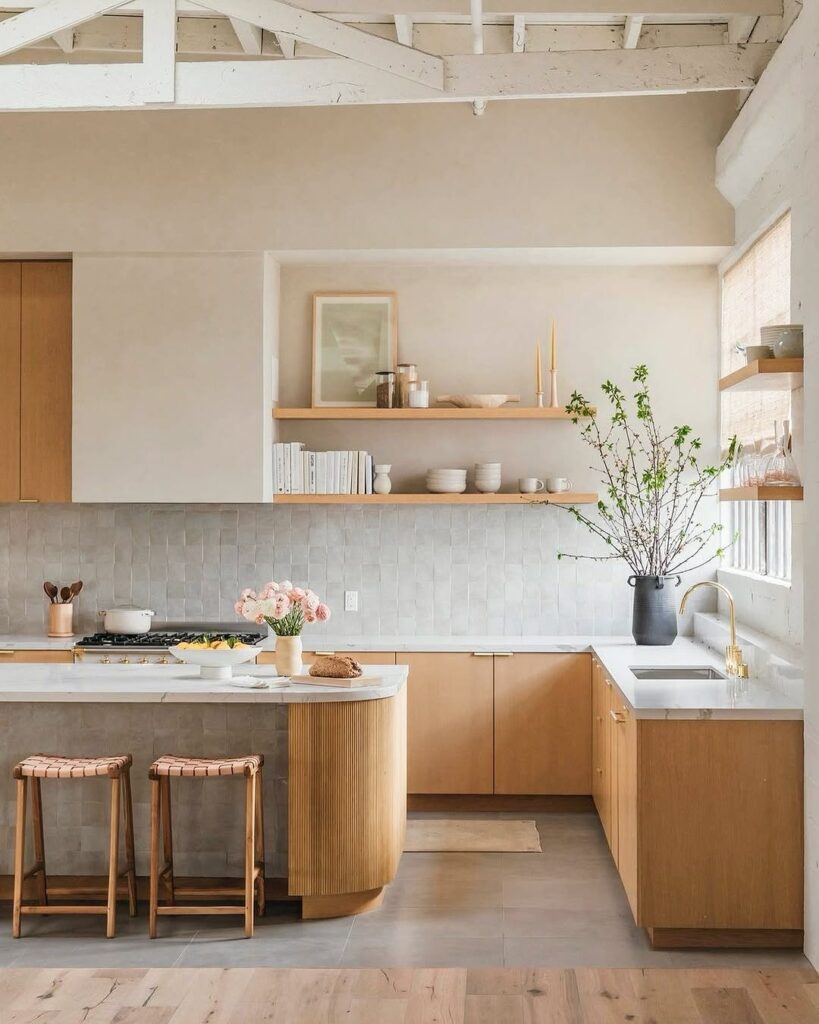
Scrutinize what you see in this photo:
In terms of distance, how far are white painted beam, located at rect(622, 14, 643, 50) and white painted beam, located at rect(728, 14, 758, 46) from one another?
397mm

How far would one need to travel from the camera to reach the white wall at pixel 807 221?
12.0 ft

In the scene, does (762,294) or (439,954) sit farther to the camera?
(762,294)

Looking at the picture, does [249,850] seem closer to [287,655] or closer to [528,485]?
[287,655]

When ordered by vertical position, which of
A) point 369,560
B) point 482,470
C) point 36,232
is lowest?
point 369,560

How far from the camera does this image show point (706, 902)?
3736 millimetres

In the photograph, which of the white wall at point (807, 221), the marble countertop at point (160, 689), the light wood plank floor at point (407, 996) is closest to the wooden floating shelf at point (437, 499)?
the marble countertop at point (160, 689)

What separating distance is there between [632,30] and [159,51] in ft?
6.89

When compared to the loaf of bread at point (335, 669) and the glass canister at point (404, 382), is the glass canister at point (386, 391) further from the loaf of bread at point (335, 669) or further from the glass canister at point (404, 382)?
the loaf of bread at point (335, 669)

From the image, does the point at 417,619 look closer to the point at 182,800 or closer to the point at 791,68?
the point at 182,800

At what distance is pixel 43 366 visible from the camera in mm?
5816

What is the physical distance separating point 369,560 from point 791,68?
3173 millimetres

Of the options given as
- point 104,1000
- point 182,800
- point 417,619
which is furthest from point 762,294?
point 104,1000

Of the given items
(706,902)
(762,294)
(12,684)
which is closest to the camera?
(706,902)

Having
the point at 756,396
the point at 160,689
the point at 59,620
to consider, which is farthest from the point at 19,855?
the point at 756,396
